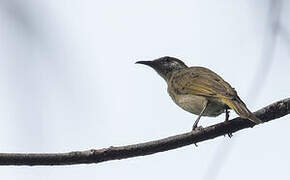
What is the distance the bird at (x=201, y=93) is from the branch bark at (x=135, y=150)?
976mm

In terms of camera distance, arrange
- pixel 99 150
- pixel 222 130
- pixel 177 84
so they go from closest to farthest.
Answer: pixel 99 150 < pixel 222 130 < pixel 177 84

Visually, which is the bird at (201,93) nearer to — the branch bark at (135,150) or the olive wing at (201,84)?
the olive wing at (201,84)

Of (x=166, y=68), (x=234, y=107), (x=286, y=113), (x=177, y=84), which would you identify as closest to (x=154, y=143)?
(x=286, y=113)

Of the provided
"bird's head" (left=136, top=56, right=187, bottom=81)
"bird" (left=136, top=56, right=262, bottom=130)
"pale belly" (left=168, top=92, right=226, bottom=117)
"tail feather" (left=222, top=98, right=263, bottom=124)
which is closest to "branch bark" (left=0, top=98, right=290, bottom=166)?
"tail feather" (left=222, top=98, right=263, bottom=124)

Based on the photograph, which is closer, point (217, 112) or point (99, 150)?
point (99, 150)

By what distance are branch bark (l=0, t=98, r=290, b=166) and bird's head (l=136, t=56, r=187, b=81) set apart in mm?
3751

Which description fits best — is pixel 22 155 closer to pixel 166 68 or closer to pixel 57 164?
pixel 57 164

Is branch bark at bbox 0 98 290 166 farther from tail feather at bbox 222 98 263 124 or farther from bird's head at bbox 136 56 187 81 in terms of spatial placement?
bird's head at bbox 136 56 187 81

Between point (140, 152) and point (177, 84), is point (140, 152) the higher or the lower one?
the higher one

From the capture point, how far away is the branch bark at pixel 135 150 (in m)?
2.82

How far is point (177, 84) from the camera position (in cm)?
612

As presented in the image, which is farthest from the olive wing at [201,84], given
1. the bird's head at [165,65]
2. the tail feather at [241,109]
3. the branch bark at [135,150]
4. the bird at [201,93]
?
the branch bark at [135,150]

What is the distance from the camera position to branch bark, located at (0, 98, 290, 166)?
2.82 m

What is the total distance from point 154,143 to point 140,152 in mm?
103
